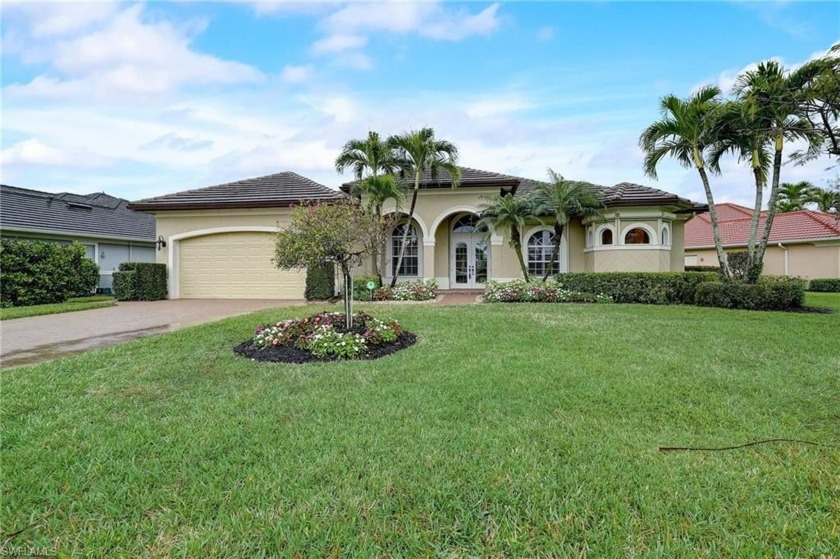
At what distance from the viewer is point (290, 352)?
6.95 m

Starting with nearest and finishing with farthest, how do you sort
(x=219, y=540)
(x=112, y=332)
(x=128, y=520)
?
(x=219, y=540) < (x=128, y=520) < (x=112, y=332)

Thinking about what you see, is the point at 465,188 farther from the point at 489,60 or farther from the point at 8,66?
the point at 8,66

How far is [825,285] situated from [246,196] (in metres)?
29.6

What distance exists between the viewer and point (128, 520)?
2.68 meters

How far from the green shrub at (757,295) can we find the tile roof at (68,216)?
83.9 ft

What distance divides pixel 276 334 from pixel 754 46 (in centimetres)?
1547

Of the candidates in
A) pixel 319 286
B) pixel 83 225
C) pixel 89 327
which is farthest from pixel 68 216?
pixel 89 327

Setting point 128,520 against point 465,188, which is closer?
point 128,520

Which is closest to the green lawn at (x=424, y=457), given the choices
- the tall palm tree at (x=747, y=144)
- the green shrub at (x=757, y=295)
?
the green shrub at (x=757, y=295)

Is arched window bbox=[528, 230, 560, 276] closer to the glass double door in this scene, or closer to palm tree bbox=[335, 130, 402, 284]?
the glass double door

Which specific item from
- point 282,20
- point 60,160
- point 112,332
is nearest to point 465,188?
point 282,20

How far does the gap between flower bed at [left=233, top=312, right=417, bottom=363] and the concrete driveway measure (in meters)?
3.18

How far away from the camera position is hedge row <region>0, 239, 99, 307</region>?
13.9 m

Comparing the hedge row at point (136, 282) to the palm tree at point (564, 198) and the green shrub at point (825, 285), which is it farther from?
the green shrub at point (825, 285)
